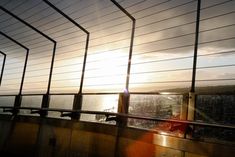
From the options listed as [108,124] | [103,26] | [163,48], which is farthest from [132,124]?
[103,26]

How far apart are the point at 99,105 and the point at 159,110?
63.6 inches

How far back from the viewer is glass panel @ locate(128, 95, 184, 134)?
13.2 feet

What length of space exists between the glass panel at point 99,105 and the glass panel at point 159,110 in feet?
1.98

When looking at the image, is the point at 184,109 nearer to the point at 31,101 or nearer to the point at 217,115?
the point at 217,115

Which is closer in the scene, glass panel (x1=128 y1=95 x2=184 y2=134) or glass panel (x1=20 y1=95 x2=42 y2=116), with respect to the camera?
glass panel (x1=128 y1=95 x2=184 y2=134)

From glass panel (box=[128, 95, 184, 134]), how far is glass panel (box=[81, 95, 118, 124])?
605 mm

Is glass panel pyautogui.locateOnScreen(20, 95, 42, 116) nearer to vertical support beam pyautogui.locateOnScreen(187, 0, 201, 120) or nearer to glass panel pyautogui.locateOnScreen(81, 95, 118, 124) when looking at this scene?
glass panel pyautogui.locateOnScreen(81, 95, 118, 124)

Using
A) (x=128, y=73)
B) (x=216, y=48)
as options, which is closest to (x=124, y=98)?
(x=128, y=73)

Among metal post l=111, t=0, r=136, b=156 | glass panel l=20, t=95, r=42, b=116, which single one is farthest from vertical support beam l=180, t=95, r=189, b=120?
glass panel l=20, t=95, r=42, b=116

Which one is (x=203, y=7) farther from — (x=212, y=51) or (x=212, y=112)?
(x=212, y=112)

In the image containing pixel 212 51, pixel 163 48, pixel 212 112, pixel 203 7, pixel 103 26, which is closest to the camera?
pixel 212 112

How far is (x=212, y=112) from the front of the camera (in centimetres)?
350

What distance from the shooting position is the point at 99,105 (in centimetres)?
555

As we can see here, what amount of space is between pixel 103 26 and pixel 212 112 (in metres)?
3.63
